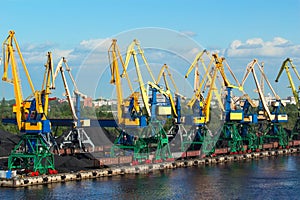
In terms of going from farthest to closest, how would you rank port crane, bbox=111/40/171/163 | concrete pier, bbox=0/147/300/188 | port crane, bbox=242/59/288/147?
port crane, bbox=242/59/288/147 < port crane, bbox=111/40/171/163 < concrete pier, bbox=0/147/300/188

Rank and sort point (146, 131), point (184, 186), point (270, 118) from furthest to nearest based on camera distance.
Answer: point (270, 118) < point (146, 131) < point (184, 186)

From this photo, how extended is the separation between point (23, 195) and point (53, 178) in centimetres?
852

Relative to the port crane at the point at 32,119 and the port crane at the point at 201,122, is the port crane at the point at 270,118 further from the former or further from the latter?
the port crane at the point at 32,119

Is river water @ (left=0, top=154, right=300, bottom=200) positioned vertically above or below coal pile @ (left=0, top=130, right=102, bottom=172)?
below

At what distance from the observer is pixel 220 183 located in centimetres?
6950

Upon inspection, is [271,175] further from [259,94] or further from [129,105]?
[259,94]

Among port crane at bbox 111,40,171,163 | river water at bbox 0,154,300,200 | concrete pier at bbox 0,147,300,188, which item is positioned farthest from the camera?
port crane at bbox 111,40,171,163

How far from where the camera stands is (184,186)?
6744 centimetres

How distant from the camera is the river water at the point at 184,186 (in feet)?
200

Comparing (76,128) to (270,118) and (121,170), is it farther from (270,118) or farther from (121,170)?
(270,118)

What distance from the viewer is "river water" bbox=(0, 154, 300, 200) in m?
60.8

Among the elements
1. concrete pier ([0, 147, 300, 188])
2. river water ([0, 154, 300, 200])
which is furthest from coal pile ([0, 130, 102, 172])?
river water ([0, 154, 300, 200])

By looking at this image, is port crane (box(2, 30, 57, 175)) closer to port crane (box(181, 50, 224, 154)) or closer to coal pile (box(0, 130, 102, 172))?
coal pile (box(0, 130, 102, 172))

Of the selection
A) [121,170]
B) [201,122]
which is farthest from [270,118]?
[121,170]
